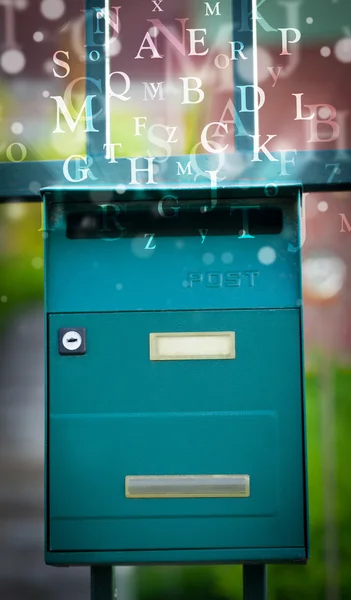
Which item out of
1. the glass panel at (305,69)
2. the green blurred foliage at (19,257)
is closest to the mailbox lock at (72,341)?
the green blurred foliage at (19,257)

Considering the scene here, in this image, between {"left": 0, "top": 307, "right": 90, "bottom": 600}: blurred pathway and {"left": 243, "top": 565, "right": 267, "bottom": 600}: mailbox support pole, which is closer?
{"left": 243, "top": 565, "right": 267, "bottom": 600}: mailbox support pole

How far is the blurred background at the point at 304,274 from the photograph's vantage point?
304 cm

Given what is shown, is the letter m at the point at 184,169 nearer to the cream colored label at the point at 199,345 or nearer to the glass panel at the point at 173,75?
the glass panel at the point at 173,75

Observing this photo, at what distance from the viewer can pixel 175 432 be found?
6.31 ft

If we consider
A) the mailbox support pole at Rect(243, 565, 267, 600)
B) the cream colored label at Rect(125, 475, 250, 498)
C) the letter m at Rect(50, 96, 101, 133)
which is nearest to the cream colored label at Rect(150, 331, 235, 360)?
the cream colored label at Rect(125, 475, 250, 498)

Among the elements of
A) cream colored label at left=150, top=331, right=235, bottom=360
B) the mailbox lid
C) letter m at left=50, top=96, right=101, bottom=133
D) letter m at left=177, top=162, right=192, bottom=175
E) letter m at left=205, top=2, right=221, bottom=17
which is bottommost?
cream colored label at left=150, top=331, right=235, bottom=360

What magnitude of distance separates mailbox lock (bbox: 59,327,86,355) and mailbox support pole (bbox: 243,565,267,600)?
30.4 inches

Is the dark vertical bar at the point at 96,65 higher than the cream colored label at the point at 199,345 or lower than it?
higher

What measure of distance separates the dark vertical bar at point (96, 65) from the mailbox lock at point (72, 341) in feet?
4.40

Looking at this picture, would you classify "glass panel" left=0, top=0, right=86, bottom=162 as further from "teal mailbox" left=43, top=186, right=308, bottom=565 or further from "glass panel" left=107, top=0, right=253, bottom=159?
"teal mailbox" left=43, top=186, right=308, bottom=565

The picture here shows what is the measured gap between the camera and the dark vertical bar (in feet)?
10.1

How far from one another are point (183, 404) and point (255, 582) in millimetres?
568

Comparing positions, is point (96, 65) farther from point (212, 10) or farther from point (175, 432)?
point (175, 432)

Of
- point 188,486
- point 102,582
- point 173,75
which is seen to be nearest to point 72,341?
point 188,486
